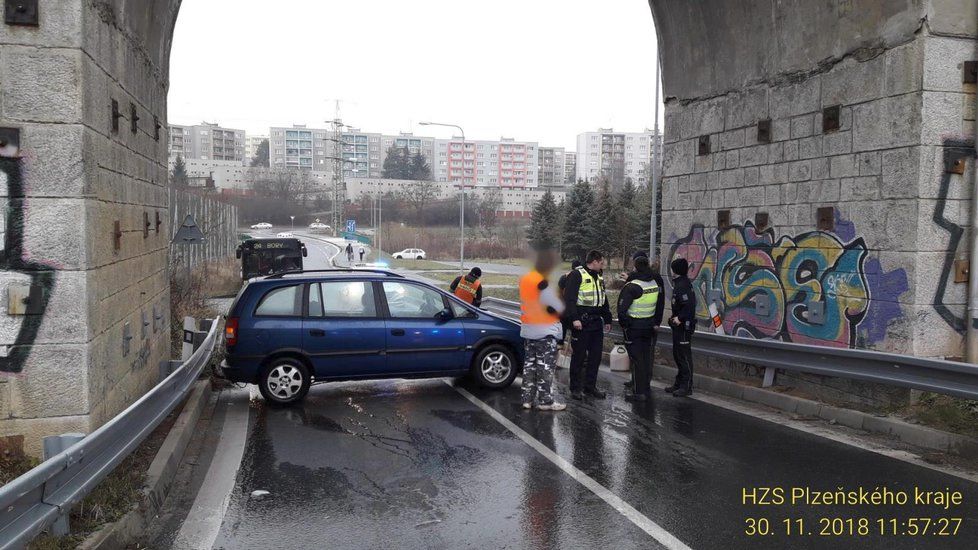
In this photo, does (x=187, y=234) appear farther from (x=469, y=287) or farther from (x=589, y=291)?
(x=589, y=291)

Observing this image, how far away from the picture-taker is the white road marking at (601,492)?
193 inches

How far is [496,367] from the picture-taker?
10133mm

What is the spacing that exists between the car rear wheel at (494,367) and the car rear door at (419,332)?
23cm

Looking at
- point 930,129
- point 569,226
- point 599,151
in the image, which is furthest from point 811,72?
point 599,151

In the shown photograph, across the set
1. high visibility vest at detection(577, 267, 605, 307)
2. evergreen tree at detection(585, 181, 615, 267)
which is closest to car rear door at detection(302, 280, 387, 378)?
high visibility vest at detection(577, 267, 605, 307)

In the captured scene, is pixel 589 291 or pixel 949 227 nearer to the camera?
pixel 949 227

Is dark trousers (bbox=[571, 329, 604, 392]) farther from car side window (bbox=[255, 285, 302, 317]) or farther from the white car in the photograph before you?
the white car

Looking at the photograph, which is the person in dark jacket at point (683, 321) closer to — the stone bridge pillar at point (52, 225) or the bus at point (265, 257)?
the stone bridge pillar at point (52, 225)

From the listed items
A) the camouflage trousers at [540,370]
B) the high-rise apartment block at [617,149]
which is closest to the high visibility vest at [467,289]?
the camouflage trousers at [540,370]

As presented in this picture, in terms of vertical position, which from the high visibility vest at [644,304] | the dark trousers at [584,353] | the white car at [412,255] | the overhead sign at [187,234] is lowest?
the white car at [412,255]

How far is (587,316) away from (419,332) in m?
2.18

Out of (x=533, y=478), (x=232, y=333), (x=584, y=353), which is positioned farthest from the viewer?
(x=584, y=353)

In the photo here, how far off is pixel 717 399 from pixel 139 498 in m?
6.99

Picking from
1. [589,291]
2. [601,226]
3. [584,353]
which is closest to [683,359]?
[584,353]
